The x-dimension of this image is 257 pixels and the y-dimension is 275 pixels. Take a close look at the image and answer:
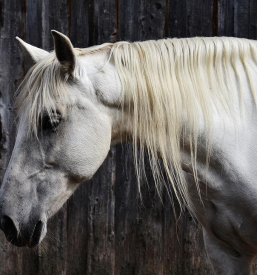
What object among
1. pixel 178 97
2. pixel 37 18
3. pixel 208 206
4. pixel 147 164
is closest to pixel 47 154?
pixel 178 97

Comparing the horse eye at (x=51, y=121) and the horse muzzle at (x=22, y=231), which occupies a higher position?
the horse eye at (x=51, y=121)

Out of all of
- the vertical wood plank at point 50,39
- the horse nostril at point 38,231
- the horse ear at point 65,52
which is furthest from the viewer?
the vertical wood plank at point 50,39

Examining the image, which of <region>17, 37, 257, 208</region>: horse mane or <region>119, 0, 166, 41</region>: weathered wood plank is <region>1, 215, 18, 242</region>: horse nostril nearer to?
<region>17, 37, 257, 208</region>: horse mane

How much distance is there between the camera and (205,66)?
2.28 m

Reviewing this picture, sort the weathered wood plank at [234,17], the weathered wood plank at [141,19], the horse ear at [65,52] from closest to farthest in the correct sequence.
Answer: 1. the horse ear at [65,52]
2. the weathered wood plank at [234,17]
3. the weathered wood plank at [141,19]

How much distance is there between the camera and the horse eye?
216 cm

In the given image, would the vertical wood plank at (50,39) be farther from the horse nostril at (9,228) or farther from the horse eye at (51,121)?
the horse eye at (51,121)

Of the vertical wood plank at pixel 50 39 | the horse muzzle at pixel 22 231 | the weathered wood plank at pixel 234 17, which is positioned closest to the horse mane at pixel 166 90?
the horse muzzle at pixel 22 231

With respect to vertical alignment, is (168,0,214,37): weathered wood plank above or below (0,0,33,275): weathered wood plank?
above

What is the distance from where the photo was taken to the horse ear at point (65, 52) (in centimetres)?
207

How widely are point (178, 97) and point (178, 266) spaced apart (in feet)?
6.34

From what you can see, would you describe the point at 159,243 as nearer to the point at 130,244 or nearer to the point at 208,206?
the point at 130,244

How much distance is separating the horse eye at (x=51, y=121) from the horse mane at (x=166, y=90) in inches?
1.2

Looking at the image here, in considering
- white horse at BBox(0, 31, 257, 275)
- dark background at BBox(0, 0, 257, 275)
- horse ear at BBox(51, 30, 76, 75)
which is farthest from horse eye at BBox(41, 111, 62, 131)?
dark background at BBox(0, 0, 257, 275)
